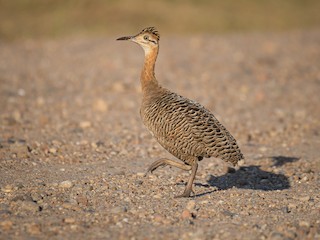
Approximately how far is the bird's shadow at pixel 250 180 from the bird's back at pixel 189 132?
750mm

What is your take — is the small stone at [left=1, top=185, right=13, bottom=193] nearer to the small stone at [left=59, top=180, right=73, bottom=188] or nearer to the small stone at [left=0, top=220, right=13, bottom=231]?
the small stone at [left=59, top=180, right=73, bottom=188]

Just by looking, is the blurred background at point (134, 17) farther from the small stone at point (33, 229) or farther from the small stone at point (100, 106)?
the small stone at point (33, 229)

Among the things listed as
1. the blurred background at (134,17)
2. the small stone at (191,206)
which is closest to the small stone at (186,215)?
the small stone at (191,206)

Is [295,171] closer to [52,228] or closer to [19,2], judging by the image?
[52,228]

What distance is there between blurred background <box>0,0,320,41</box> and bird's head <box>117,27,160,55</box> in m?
14.0

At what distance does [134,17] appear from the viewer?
23781 millimetres

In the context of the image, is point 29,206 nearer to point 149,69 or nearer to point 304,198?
point 149,69

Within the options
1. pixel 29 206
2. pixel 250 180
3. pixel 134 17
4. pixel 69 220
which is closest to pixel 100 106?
pixel 250 180

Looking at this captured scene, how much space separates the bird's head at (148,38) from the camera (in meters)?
8.38

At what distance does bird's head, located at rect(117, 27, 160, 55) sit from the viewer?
27.5ft

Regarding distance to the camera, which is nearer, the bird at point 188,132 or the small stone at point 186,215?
the small stone at point 186,215

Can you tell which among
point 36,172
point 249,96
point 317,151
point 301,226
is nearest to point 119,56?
point 249,96

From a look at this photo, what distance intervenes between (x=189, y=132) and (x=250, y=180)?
181 centimetres

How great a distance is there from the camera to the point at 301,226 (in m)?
6.59
